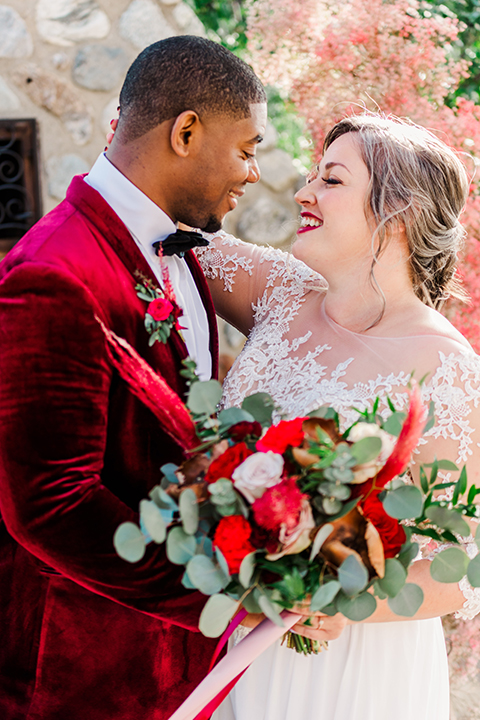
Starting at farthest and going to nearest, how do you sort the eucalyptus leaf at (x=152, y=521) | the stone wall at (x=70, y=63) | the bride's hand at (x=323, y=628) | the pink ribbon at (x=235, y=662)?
1. the stone wall at (x=70, y=63)
2. the bride's hand at (x=323, y=628)
3. the pink ribbon at (x=235, y=662)
4. the eucalyptus leaf at (x=152, y=521)

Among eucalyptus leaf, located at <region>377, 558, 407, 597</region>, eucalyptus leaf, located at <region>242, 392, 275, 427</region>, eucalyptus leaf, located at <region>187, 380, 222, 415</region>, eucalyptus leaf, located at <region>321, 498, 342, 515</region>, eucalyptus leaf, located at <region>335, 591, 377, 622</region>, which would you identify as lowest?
eucalyptus leaf, located at <region>335, 591, 377, 622</region>

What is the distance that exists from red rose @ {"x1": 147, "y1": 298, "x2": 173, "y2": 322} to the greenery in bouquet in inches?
13.2

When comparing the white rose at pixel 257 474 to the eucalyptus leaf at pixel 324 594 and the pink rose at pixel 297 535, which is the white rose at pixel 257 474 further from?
the eucalyptus leaf at pixel 324 594

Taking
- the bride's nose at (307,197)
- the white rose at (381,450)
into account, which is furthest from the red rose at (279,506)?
the bride's nose at (307,197)

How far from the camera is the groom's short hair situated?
1.57 m

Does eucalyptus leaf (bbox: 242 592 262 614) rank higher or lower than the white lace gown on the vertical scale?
higher

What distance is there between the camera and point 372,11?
2.58 metres

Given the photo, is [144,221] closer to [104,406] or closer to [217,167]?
[217,167]

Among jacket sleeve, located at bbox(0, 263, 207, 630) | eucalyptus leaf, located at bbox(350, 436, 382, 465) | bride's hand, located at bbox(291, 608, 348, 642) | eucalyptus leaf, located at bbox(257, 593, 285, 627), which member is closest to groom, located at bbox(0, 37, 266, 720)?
jacket sleeve, located at bbox(0, 263, 207, 630)

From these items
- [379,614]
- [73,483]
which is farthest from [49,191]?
[379,614]

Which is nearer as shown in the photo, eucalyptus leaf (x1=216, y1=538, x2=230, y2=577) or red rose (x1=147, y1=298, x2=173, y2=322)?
eucalyptus leaf (x1=216, y1=538, x2=230, y2=577)

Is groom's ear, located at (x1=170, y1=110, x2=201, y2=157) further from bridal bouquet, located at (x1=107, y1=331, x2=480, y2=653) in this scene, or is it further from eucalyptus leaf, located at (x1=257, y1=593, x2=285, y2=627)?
eucalyptus leaf, located at (x1=257, y1=593, x2=285, y2=627)

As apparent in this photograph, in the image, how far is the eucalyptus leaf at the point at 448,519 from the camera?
47.0 inches

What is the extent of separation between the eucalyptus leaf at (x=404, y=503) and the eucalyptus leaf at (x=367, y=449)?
4.6 inches
